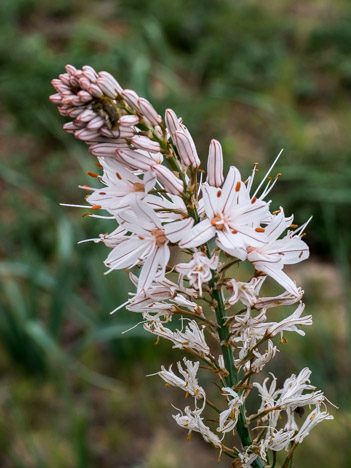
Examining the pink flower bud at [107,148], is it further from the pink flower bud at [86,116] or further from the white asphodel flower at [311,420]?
the white asphodel flower at [311,420]

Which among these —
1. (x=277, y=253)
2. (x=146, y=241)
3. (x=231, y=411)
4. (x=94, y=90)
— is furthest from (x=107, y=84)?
(x=231, y=411)

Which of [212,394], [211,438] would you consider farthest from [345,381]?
[211,438]

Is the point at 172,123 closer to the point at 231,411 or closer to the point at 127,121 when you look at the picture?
the point at 127,121

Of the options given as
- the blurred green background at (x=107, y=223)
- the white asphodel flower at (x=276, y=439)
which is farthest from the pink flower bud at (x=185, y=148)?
the blurred green background at (x=107, y=223)

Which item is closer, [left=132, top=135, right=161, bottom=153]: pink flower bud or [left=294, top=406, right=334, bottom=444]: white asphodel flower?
[left=132, top=135, right=161, bottom=153]: pink flower bud

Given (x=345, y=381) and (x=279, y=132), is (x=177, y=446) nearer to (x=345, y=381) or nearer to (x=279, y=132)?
(x=345, y=381)

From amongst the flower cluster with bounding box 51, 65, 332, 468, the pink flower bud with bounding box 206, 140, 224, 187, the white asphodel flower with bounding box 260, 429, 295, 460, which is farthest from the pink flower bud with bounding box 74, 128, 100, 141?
the white asphodel flower with bounding box 260, 429, 295, 460

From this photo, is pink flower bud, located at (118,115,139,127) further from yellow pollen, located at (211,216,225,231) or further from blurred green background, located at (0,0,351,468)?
blurred green background, located at (0,0,351,468)
